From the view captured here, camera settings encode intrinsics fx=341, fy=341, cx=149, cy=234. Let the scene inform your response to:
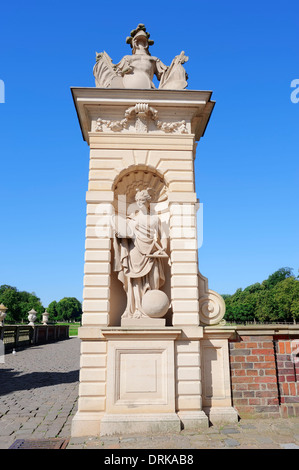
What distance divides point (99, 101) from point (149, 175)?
180cm

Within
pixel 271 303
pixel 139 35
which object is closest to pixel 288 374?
pixel 139 35

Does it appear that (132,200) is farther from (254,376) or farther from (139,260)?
(254,376)

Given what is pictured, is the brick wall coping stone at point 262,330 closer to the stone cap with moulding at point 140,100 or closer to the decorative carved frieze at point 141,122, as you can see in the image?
the decorative carved frieze at point 141,122

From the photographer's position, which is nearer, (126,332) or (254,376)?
(126,332)

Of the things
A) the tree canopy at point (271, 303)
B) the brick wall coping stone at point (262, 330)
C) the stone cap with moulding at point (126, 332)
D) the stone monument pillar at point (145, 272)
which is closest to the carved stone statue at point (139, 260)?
the stone monument pillar at point (145, 272)

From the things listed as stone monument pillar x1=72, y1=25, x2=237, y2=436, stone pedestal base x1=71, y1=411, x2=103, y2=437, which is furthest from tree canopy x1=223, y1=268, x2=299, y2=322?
stone pedestal base x1=71, y1=411, x2=103, y2=437

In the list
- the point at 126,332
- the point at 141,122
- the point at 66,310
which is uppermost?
the point at 141,122

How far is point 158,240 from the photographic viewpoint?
6797 mm

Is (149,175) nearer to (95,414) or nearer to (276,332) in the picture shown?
(276,332)

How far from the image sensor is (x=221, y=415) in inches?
238

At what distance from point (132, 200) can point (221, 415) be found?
15.0ft

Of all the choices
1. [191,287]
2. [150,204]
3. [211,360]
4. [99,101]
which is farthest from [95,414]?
[99,101]

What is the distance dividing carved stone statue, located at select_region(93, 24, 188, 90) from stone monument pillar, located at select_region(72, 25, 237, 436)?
0.10 feet
